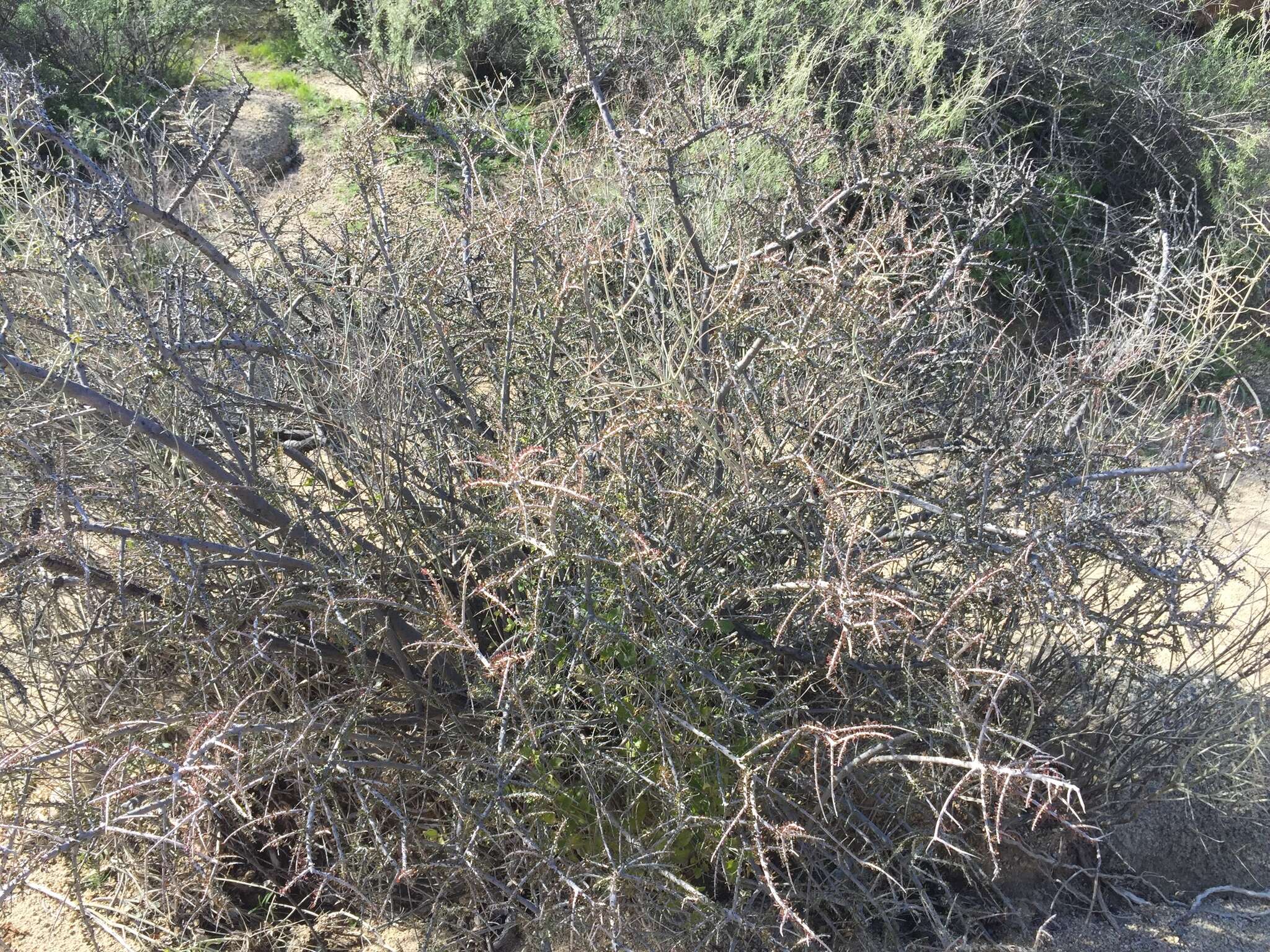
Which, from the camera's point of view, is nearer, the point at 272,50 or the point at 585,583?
the point at 585,583

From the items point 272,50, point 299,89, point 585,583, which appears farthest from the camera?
point 272,50

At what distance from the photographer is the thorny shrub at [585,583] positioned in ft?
9.27

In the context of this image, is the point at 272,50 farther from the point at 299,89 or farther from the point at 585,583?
the point at 585,583

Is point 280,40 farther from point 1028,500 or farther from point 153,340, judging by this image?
point 1028,500

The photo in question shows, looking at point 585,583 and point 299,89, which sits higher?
point 585,583

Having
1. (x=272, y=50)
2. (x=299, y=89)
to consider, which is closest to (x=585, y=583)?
(x=299, y=89)

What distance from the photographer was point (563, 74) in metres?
7.50

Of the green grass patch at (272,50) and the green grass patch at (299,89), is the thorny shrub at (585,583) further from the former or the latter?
the green grass patch at (272,50)

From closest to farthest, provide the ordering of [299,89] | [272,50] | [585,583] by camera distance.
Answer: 1. [585,583]
2. [299,89]
3. [272,50]

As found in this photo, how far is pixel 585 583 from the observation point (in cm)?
281

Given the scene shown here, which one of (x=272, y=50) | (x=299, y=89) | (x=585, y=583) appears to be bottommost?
(x=299, y=89)

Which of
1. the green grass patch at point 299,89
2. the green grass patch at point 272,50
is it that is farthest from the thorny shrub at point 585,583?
the green grass patch at point 272,50

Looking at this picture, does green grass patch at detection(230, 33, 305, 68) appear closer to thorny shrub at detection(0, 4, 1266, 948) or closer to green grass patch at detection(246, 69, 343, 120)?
green grass patch at detection(246, 69, 343, 120)

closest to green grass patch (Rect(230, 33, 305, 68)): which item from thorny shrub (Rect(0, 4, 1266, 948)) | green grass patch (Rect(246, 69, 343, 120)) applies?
green grass patch (Rect(246, 69, 343, 120))
